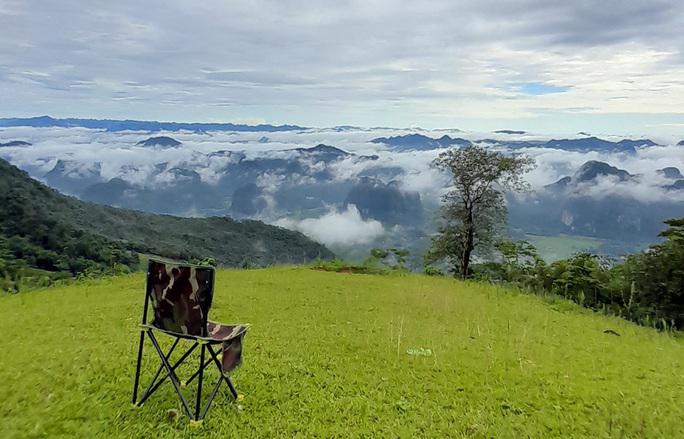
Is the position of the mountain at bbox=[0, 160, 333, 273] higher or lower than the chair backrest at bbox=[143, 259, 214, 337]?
lower

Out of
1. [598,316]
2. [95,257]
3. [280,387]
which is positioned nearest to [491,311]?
[598,316]

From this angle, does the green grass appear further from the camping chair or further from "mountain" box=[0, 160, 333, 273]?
"mountain" box=[0, 160, 333, 273]

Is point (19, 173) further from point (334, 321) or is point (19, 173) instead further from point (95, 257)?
point (334, 321)

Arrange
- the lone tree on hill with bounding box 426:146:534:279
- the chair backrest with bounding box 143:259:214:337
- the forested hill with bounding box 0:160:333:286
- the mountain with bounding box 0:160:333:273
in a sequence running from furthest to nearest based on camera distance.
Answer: the mountain with bounding box 0:160:333:273, the forested hill with bounding box 0:160:333:286, the lone tree on hill with bounding box 426:146:534:279, the chair backrest with bounding box 143:259:214:337

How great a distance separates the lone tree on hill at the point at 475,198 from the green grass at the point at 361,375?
1260 cm

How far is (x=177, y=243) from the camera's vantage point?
7100 cm

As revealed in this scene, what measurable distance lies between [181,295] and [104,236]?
5642 centimetres

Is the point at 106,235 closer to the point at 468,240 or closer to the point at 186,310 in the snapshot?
the point at 468,240

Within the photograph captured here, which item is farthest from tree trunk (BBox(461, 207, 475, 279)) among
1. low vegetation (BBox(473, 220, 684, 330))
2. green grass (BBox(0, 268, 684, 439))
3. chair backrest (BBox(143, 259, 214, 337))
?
chair backrest (BBox(143, 259, 214, 337))

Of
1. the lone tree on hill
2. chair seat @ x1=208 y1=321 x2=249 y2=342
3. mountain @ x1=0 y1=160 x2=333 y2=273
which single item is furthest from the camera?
mountain @ x1=0 y1=160 x2=333 y2=273

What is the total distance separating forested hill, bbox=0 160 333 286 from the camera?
129ft

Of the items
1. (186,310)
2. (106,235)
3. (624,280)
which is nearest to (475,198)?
(624,280)

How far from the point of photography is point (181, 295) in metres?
4.94

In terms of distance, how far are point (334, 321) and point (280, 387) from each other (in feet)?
12.8
